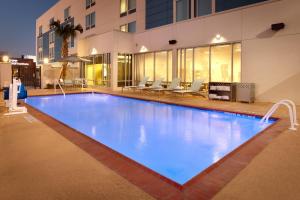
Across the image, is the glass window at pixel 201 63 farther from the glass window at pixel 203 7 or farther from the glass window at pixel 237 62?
the glass window at pixel 203 7

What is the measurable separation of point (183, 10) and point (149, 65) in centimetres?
394

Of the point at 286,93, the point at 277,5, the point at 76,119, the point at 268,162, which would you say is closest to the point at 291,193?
Answer: the point at 268,162

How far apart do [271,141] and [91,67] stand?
16204mm

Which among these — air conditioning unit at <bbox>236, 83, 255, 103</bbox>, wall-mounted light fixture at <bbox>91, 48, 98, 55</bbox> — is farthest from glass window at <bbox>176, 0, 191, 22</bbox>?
air conditioning unit at <bbox>236, 83, 255, 103</bbox>

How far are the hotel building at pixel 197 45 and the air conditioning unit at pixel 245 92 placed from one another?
58 centimetres

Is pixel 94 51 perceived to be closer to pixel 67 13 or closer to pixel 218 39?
pixel 218 39

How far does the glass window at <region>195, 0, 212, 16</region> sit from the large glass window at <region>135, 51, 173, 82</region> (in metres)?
3.09

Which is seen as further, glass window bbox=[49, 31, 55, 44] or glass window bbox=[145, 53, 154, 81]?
glass window bbox=[49, 31, 55, 44]

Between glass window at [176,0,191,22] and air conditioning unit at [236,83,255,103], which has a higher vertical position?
glass window at [176,0,191,22]

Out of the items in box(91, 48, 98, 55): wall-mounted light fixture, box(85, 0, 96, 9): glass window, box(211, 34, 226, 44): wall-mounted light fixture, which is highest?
box(85, 0, 96, 9): glass window

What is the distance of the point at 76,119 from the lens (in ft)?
22.9

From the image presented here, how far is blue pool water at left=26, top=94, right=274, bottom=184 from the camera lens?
3902 mm

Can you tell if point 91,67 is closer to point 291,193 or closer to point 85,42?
point 85,42

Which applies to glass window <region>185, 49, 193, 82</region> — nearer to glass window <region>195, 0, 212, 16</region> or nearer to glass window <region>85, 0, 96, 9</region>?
glass window <region>195, 0, 212, 16</region>
